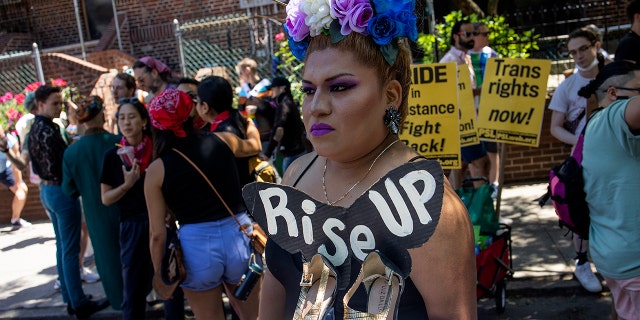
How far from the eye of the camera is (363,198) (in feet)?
4.91

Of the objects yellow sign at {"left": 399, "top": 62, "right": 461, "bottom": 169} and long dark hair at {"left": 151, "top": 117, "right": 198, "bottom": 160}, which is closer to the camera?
long dark hair at {"left": 151, "top": 117, "right": 198, "bottom": 160}

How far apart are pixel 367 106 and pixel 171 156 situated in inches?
86.2

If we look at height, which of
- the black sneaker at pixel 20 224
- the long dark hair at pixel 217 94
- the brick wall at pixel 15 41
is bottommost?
the black sneaker at pixel 20 224

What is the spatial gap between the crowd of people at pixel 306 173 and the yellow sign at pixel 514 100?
0.48m

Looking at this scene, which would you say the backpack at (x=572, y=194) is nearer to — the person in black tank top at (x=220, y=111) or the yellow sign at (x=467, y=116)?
the yellow sign at (x=467, y=116)

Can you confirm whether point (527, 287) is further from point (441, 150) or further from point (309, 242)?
point (309, 242)

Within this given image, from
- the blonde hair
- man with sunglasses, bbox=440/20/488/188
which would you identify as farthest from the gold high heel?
man with sunglasses, bbox=440/20/488/188

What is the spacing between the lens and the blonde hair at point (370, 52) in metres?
1.61

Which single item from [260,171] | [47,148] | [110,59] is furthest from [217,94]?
[110,59]

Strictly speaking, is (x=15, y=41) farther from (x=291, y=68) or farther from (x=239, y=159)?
(x=239, y=159)

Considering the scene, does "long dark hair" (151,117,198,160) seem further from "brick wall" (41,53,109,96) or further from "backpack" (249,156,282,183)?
"brick wall" (41,53,109,96)

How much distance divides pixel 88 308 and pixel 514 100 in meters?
4.16

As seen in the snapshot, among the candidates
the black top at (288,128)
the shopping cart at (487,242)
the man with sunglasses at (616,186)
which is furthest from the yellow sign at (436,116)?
the black top at (288,128)

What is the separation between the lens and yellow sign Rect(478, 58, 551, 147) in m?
5.00
